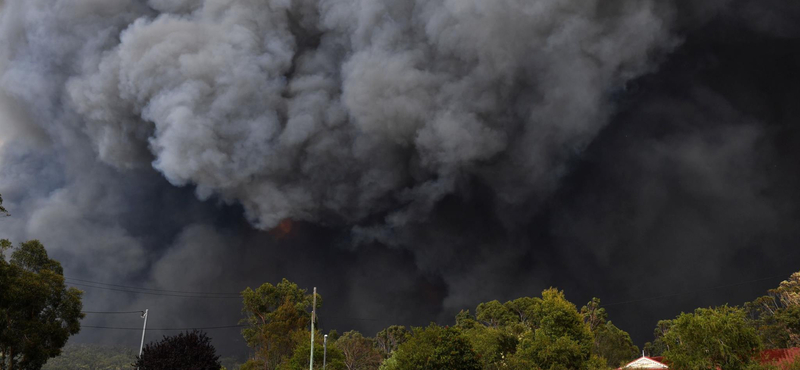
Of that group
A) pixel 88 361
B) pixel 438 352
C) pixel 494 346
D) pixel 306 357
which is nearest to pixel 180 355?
pixel 438 352

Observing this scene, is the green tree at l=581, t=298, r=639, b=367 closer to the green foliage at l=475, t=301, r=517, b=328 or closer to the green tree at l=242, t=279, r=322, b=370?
the green foliage at l=475, t=301, r=517, b=328

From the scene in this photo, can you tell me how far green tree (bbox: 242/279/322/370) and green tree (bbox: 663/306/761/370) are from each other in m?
46.7

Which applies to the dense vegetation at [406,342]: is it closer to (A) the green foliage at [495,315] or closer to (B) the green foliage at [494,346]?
(B) the green foliage at [494,346]

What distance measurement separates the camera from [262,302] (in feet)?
244

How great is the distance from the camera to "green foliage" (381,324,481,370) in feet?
128

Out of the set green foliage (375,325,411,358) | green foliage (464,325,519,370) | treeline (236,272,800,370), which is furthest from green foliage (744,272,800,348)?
green foliage (375,325,411,358)

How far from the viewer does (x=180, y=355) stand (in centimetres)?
3341

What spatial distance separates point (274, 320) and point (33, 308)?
32794mm

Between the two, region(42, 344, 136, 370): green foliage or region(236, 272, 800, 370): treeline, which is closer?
region(236, 272, 800, 370): treeline

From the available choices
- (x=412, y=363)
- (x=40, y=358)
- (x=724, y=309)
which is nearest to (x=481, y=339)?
(x=412, y=363)

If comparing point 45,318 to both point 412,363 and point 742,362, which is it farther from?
point 742,362

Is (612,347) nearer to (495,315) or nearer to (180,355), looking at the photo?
(495,315)

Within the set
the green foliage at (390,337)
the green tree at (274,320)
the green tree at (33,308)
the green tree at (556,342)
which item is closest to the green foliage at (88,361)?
the green foliage at (390,337)

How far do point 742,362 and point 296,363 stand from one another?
144 ft
